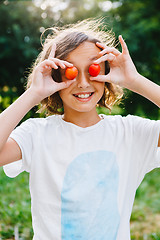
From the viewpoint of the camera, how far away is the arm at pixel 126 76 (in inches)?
74.7

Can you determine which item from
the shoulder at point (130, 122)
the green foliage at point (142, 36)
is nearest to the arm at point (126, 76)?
the shoulder at point (130, 122)

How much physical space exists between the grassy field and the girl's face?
2.24 m

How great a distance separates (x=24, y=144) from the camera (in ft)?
6.08

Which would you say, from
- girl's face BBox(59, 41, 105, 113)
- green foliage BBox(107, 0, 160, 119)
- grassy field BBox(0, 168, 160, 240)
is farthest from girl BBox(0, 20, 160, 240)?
green foliage BBox(107, 0, 160, 119)

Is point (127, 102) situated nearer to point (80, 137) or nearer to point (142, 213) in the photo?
point (142, 213)

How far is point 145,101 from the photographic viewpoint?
29.0 ft

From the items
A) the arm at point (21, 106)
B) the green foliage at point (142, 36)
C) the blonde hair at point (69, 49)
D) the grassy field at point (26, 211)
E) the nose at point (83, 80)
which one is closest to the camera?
the arm at point (21, 106)

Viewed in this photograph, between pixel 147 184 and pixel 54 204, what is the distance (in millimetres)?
3759

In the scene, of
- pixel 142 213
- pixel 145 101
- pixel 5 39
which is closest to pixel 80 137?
pixel 142 213

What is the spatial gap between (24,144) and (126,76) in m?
0.76

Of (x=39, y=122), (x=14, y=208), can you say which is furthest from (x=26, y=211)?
(x=39, y=122)

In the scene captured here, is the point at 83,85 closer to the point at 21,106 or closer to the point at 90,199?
the point at 21,106

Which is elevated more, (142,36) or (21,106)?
(142,36)

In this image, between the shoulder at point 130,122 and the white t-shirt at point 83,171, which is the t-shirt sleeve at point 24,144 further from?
the shoulder at point 130,122
